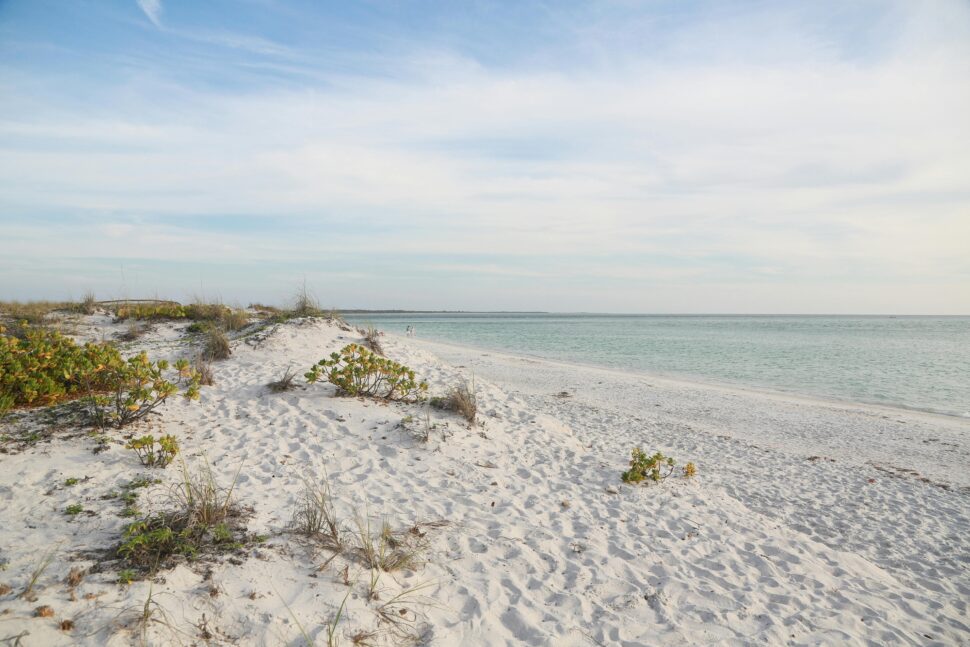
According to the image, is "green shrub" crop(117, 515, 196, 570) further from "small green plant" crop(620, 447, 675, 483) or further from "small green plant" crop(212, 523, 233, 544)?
"small green plant" crop(620, 447, 675, 483)

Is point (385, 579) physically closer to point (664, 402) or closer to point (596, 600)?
point (596, 600)

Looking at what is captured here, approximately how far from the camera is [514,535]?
4.56 m

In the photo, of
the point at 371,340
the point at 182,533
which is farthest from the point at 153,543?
the point at 371,340

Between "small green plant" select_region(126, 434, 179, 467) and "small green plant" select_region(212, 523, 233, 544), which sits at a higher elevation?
"small green plant" select_region(126, 434, 179, 467)

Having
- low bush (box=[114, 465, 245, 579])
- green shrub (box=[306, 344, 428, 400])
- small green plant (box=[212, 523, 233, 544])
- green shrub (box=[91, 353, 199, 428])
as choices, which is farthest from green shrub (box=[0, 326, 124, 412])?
small green plant (box=[212, 523, 233, 544])

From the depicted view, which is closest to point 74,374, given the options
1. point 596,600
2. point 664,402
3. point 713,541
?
point 596,600

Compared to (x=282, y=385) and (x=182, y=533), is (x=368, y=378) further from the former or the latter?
(x=182, y=533)

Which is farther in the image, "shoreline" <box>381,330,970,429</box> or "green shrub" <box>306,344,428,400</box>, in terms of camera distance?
Result: "shoreline" <box>381,330,970,429</box>

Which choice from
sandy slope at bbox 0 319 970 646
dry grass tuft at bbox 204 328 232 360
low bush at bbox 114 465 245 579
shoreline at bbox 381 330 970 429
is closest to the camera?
sandy slope at bbox 0 319 970 646

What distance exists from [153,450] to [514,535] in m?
3.71

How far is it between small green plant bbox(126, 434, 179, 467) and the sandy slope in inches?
4.1

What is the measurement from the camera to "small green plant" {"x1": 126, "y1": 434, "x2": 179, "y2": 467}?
192 inches

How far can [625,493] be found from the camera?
234 inches

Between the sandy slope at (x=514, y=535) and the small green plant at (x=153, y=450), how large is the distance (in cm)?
10
